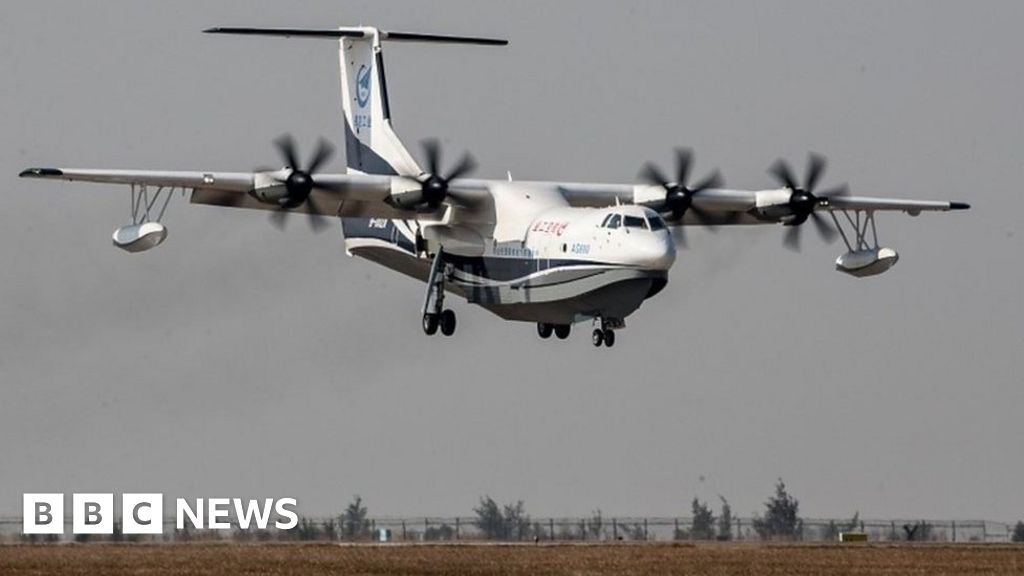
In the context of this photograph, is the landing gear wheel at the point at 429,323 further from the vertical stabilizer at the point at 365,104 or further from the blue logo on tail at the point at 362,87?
the blue logo on tail at the point at 362,87

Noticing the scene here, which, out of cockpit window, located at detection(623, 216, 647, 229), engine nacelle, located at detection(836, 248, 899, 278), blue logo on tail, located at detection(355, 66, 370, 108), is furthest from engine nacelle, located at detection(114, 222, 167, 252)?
engine nacelle, located at detection(836, 248, 899, 278)

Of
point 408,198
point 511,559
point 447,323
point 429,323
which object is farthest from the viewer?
point 447,323

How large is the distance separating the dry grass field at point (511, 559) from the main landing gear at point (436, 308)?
22.7 feet

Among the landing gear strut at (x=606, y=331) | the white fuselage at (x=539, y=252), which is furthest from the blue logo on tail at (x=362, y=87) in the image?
the landing gear strut at (x=606, y=331)

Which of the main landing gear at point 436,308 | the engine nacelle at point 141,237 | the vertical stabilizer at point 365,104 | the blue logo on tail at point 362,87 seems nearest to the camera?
the engine nacelle at point 141,237

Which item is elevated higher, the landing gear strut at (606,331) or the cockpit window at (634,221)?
the cockpit window at (634,221)

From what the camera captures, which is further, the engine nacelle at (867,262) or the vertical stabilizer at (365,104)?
the vertical stabilizer at (365,104)

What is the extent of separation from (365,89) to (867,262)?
16283mm

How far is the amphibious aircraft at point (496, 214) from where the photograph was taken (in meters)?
58.6

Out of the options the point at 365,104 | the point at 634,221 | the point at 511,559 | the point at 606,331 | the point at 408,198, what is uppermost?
the point at 365,104

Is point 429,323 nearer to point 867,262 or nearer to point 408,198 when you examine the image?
point 408,198

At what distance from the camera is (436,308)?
64.4m

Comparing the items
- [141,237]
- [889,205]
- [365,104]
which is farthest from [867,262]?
[141,237]

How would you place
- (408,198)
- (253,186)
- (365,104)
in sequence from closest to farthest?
(253,186) < (408,198) < (365,104)
